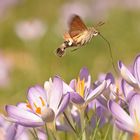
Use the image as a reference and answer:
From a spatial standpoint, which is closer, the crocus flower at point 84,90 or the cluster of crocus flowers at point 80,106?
the cluster of crocus flowers at point 80,106

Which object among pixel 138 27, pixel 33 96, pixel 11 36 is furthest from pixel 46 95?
pixel 11 36

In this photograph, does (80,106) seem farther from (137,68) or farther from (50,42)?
(50,42)

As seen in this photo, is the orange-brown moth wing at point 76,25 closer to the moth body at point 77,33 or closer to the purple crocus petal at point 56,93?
the moth body at point 77,33

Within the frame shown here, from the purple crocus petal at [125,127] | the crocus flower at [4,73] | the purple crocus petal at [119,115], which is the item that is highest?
the crocus flower at [4,73]

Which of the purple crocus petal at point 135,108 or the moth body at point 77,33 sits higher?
the moth body at point 77,33

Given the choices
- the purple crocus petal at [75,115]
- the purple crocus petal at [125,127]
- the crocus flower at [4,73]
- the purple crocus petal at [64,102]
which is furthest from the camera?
the crocus flower at [4,73]

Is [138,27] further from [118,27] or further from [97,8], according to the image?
[97,8]

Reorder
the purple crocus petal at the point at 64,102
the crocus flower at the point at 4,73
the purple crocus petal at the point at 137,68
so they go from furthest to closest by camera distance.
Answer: the crocus flower at the point at 4,73 < the purple crocus petal at the point at 137,68 < the purple crocus petal at the point at 64,102

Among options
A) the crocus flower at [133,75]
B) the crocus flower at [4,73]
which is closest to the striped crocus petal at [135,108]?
the crocus flower at [133,75]
